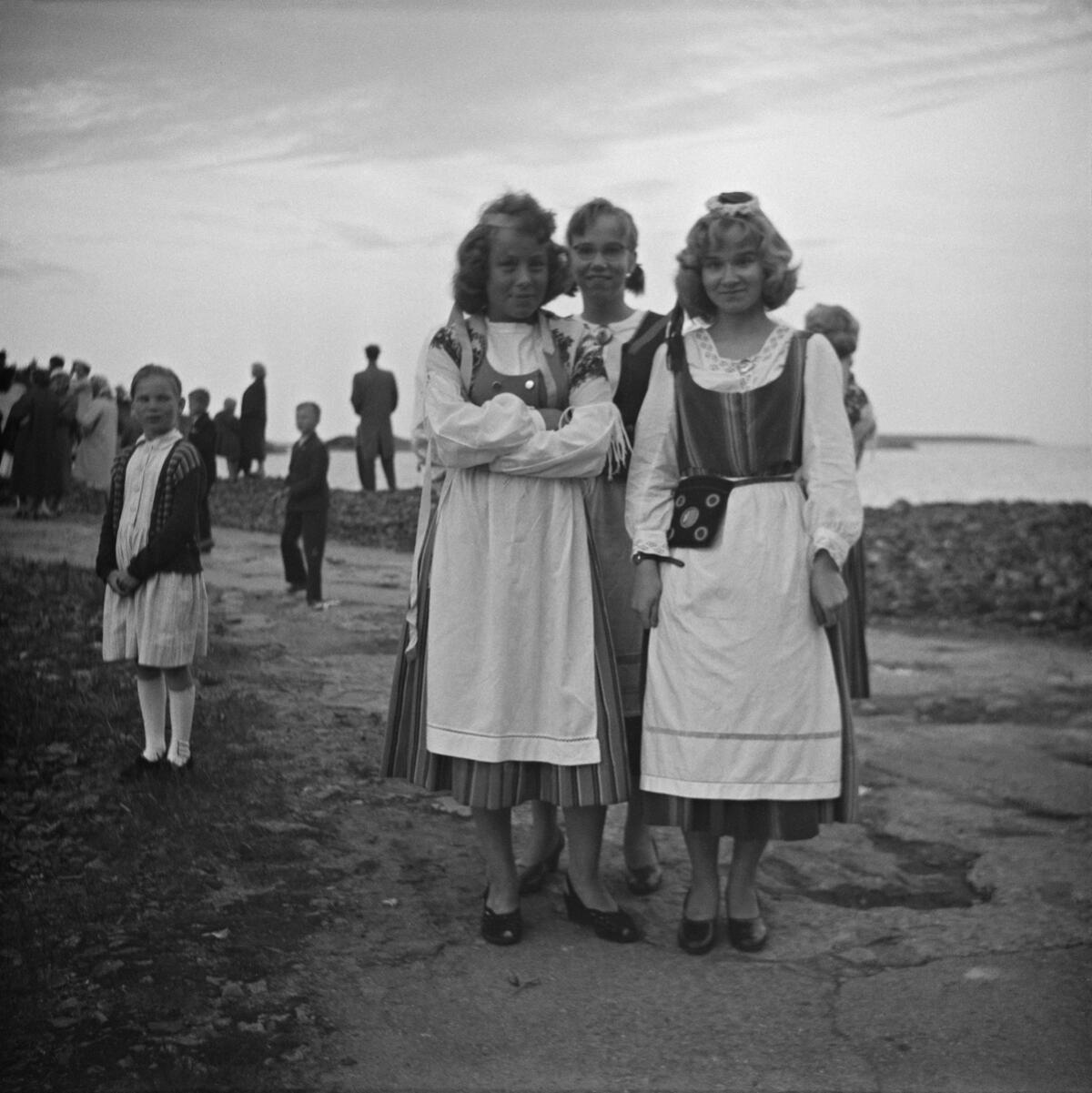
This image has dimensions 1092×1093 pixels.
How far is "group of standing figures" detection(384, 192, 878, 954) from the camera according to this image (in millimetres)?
3191

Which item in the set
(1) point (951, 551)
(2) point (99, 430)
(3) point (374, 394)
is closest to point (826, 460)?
(2) point (99, 430)

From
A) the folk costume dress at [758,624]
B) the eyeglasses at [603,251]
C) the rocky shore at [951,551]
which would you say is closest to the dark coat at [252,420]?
the eyeglasses at [603,251]

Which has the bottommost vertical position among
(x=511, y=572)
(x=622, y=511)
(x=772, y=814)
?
(x=772, y=814)

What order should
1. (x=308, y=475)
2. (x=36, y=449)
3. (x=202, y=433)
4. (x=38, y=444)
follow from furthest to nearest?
1. (x=308, y=475)
2. (x=36, y=449)
3. (x=38, y=444)
4. (x=202, y=433)

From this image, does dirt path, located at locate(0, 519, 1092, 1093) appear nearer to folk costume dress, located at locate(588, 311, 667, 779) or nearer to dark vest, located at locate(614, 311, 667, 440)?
folk costume dress, located at locate(588, 311, 667, 779)

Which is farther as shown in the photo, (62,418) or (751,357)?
(62,418)

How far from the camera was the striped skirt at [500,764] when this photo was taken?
3232 mm

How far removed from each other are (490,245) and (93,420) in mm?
1692

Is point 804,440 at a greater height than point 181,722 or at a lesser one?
greater

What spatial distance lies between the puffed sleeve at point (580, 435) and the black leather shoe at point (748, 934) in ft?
3.97

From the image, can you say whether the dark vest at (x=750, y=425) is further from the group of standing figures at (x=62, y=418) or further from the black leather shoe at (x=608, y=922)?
the group of standing figures at (x=62, y=418)

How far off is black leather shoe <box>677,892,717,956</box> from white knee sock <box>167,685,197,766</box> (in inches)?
77.2

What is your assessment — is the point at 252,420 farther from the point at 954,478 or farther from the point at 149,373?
the point at 954,478

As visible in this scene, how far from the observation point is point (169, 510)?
4.25 m
